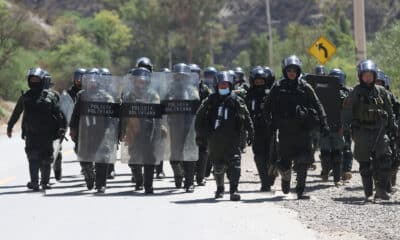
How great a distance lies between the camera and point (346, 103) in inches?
591

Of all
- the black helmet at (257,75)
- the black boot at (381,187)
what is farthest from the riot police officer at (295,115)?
the black helmet at (257,75)

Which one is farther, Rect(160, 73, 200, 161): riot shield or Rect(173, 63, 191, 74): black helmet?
Rect(173, 63, 191, 74): black helmet

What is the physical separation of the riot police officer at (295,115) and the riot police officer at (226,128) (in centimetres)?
47

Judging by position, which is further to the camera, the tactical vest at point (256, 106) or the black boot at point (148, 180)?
the tactical vest at point (256, 106)

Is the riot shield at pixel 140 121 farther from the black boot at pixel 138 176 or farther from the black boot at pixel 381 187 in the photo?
the black boot at pixel 381 187

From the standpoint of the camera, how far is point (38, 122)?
16.8 metres

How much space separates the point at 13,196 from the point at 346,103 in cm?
535

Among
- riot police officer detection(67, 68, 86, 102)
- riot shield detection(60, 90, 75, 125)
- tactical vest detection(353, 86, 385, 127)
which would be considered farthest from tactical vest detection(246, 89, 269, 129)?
riot police officer detection(67, 68, 86, 102)

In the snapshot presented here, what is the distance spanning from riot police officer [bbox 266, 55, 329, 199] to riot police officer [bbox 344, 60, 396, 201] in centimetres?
48

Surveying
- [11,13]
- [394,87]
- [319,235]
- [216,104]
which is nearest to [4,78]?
[11,13]

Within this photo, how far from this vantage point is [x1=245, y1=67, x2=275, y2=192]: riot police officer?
16.9 metres

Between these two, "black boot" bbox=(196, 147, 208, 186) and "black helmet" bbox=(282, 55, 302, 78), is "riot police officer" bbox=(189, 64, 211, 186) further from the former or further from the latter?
"black helmet" bbox=(282, 55, 302, 78)

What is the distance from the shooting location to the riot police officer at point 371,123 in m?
14.9

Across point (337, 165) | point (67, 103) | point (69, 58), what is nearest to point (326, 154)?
point (337, 165)
